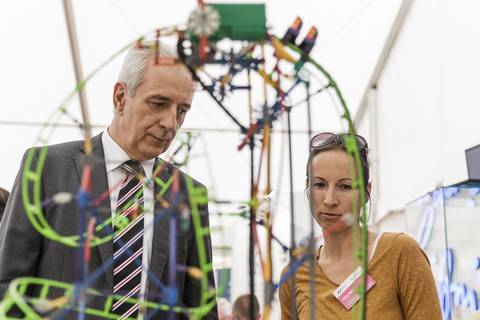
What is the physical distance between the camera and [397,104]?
2.86 metres

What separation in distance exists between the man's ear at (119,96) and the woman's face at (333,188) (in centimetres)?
23

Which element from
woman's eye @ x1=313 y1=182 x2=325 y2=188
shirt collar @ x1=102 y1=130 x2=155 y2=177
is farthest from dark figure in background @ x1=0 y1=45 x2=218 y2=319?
woman's eye @ x1=313 y1=182 x2=325 y2=188

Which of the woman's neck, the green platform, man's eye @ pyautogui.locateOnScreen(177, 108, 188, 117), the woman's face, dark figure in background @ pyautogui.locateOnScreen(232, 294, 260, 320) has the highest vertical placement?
the green platform

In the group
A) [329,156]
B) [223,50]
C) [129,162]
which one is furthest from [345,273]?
[223,50]

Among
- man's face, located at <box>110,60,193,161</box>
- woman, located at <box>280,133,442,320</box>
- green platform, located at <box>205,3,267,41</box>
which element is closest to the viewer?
green platform, located at <box>205,3,267,41</box>

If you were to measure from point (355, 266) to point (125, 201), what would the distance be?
0.86ft

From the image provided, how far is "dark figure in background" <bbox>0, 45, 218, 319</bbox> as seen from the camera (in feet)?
1.99

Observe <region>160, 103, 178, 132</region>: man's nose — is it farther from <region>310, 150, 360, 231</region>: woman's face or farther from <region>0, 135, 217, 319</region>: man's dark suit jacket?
<region>310, 150, 360, 231</region>: woman's face

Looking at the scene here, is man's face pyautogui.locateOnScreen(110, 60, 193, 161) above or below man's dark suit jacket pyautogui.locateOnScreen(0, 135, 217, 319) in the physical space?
above

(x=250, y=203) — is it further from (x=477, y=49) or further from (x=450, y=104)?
(x=450, y=104)

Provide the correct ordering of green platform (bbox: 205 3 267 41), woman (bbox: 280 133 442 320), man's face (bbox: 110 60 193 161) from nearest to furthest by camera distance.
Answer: green platform (bbox: 205 3 267 41) < man's face (bbox: 110 60 193 161) < woman (bbox: 280 133 442 320)

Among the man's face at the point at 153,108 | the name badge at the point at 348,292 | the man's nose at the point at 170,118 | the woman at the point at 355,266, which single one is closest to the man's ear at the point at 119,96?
the man's face at the point at 153,108

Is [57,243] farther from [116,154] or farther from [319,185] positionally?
[319,185]

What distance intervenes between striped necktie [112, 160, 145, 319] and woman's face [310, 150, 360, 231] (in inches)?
7.9
